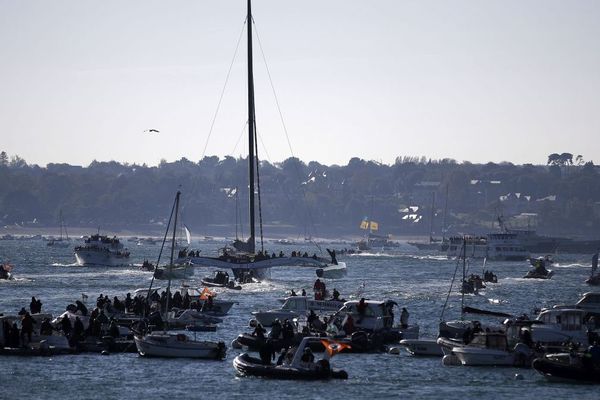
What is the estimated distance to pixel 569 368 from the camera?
55.3 metres

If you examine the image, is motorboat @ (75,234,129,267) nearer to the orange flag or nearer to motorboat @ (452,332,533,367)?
motorboat @ (452,332,533,367)

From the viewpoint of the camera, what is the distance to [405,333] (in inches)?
2781

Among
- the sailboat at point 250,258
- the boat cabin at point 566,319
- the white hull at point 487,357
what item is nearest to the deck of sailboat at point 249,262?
the sailboat at point 250,258

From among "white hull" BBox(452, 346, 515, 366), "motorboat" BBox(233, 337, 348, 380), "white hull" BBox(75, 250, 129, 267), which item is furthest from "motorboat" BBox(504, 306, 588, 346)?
"white hull" BBox(75, 250, 129, 267)

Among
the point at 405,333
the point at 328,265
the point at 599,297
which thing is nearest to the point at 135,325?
the point at 405,333

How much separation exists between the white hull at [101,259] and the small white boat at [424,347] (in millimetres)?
102123

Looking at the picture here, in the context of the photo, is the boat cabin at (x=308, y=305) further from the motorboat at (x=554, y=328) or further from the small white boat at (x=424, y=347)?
the motorboat at (x=554, y=328)

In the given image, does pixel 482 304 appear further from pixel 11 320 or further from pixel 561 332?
pixel 11 320

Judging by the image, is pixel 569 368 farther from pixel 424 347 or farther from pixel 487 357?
pixel 424 347

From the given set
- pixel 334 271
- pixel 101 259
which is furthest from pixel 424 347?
pixel 101 259

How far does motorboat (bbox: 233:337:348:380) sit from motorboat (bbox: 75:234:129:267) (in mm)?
109408

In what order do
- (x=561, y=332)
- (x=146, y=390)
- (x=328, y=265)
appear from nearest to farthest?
(x=146, y=390) < (x=561, y=332) < (x=328, y=265)

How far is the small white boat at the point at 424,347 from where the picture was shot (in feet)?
215

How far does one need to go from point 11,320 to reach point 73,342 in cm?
287
